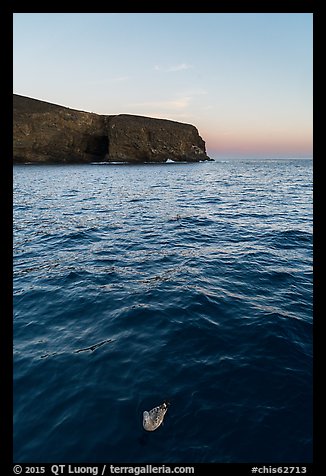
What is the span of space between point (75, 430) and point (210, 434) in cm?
232

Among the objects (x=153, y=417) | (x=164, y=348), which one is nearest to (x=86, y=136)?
(x=164, y=348)

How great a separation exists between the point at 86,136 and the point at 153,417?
312 ft

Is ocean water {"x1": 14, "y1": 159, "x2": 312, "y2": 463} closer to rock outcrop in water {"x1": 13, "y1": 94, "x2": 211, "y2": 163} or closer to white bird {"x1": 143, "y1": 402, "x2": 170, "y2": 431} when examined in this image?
white bird {"x1": 143, "y1": 402, "x2": 170, "y2": 431}

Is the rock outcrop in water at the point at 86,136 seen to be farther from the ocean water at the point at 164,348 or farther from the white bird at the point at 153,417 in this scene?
the white bird at the point at 153,417

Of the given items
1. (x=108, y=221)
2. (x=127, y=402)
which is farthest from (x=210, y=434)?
(x=108, y=221)

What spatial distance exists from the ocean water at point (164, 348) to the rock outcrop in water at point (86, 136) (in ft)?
258

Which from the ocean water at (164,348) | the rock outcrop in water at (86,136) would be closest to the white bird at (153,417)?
the ocean water at (164,348)

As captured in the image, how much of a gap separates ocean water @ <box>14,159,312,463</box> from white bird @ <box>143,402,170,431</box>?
0.09m

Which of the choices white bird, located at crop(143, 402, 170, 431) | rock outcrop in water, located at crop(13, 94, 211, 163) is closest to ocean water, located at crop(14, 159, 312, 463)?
white bird, located at crop(143, 402, 170, 431)

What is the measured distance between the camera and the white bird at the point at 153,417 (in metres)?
4.56

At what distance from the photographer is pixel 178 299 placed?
8828 mm

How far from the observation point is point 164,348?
6.60m

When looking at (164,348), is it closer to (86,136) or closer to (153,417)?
(153,417)

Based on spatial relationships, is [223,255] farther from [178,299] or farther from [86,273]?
[86,273]
